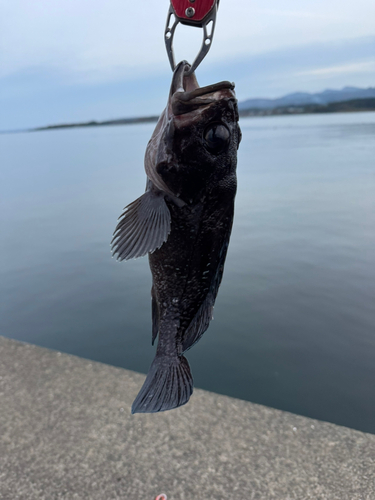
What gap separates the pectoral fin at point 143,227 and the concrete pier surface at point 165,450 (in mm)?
2677

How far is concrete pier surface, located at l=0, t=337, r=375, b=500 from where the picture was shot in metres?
3.16

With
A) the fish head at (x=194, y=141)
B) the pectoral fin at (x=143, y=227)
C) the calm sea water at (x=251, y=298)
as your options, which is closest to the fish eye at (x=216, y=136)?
the fish head at (x=194, y=141)

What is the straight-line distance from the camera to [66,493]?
124 inches

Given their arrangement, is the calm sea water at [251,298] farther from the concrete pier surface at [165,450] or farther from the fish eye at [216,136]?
the fish eye at [216,136]

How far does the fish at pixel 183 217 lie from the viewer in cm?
123

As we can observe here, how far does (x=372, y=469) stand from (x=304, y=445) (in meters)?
0.56

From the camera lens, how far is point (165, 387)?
1412mm

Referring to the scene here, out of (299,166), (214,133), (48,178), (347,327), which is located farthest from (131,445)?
(299,166)

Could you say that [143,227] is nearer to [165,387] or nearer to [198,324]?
[198,324]

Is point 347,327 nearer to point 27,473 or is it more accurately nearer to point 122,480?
point 122,480

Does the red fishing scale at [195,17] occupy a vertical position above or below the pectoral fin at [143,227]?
above

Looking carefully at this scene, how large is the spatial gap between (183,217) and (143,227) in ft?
0.47

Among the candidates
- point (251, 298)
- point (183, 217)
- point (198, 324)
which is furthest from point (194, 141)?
point (251, 298)

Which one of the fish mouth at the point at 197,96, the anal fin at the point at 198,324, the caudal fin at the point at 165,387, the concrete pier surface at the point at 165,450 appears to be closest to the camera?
the fish mouth at the point at 197,96
